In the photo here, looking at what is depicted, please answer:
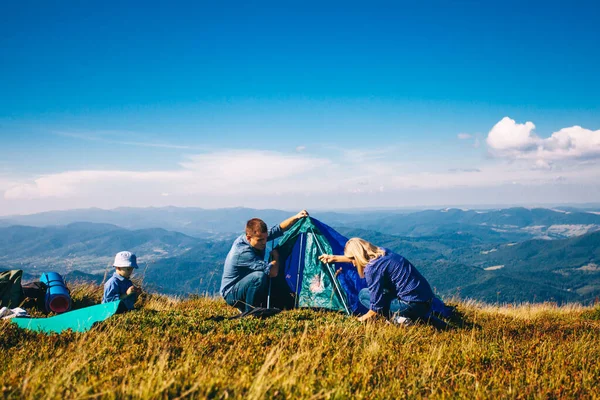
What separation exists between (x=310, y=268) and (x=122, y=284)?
4.69 meters

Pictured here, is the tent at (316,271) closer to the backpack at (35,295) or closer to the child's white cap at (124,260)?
the child's white cap at (124,260)

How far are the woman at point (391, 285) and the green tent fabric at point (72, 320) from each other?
16.2 feet

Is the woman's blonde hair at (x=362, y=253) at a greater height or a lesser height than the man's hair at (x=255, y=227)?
lesser

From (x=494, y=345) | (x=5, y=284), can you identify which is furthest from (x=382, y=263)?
(x=5, y=284)

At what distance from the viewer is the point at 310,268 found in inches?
403

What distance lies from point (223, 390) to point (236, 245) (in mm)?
5767

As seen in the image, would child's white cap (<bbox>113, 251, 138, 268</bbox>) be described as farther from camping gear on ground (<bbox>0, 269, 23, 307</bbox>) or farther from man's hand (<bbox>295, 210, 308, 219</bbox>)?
man's hand (<bbox>295, 210, 308, 219</bbox>)

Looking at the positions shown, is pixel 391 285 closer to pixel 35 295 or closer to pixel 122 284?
pixel 122 284

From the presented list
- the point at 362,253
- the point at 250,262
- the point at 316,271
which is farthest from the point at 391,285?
the point at 250,262

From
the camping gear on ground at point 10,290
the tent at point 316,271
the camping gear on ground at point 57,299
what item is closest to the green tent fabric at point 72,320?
the camping gear on ground at point 57,299

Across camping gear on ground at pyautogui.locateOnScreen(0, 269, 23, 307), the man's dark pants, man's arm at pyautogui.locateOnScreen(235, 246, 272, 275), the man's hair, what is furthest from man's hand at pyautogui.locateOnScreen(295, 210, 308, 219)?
camping gear on ground at pyautogui.locateOnScreen(0, 269, 23, 307)

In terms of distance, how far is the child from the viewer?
8094 mm

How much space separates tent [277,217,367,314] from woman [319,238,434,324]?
190 centimetres

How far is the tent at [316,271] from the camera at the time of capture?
9.62 m
